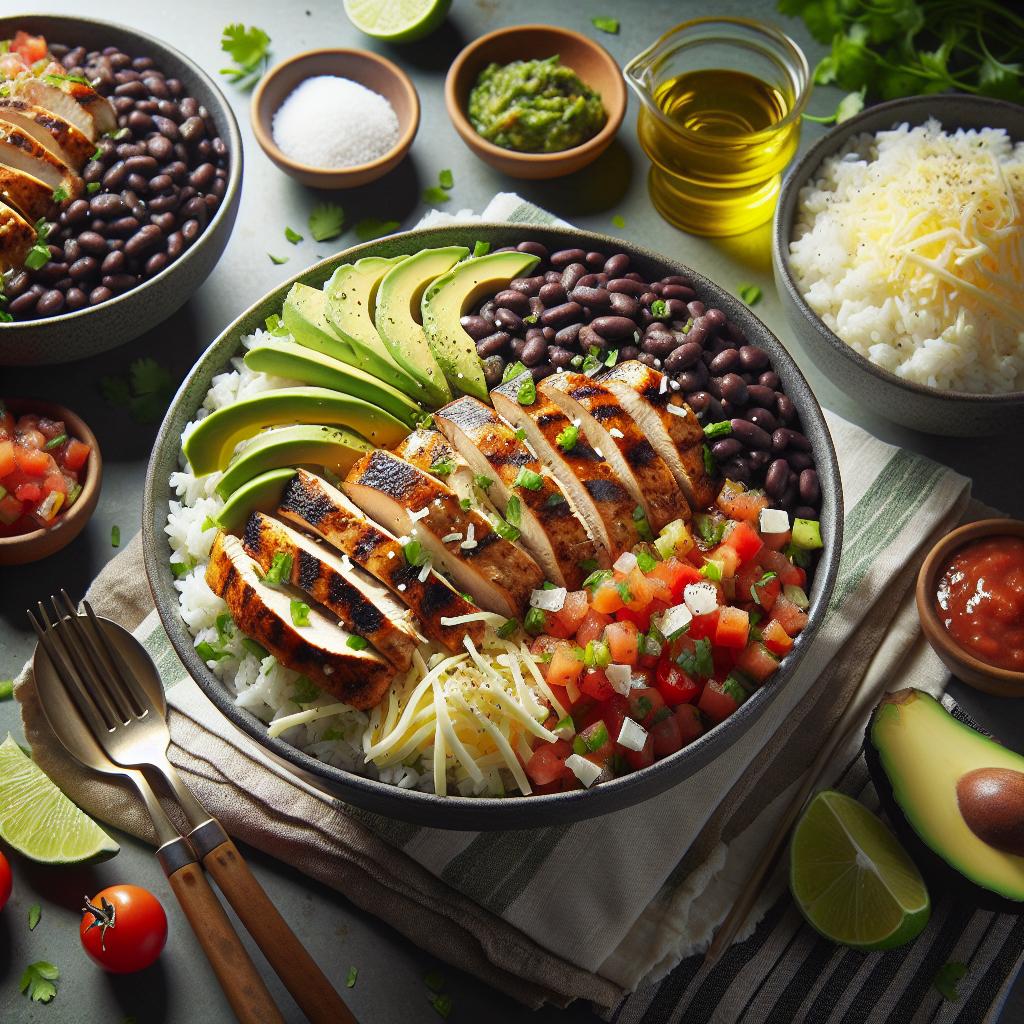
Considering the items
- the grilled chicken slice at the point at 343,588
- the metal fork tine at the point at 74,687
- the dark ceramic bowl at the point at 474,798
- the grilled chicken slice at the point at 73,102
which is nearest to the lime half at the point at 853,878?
the dark ceramic bowl at the point at 474,798

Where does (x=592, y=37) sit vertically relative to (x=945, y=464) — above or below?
above

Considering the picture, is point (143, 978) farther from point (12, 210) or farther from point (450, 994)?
point (12, 210)

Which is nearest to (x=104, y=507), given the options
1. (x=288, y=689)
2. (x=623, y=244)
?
(x=288, y=689)

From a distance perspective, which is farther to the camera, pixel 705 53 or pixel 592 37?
pixel 592 37

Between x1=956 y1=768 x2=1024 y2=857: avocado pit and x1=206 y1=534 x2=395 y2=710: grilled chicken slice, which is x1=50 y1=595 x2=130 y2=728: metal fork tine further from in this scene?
x1=956 y1=768 x2=1024 y2=857: avocado pit

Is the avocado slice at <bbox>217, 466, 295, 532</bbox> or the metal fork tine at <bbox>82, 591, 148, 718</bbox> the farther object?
the metal fork tine at <bbox>82, 591, 148, 718</bbox>

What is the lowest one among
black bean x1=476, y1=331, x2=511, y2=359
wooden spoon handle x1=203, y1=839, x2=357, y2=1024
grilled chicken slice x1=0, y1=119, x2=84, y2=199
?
wooden spoon handle x1=203, y1=839, x2=357, y2=1024

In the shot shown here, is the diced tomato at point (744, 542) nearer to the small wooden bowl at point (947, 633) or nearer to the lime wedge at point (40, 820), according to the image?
the small wooden bowl at point (947, 633)

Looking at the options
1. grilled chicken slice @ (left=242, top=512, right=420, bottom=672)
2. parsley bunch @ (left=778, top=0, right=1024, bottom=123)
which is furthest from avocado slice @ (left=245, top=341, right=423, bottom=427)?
parsley bunch @ (left=778, top=0, right=1024, bottom=123)
